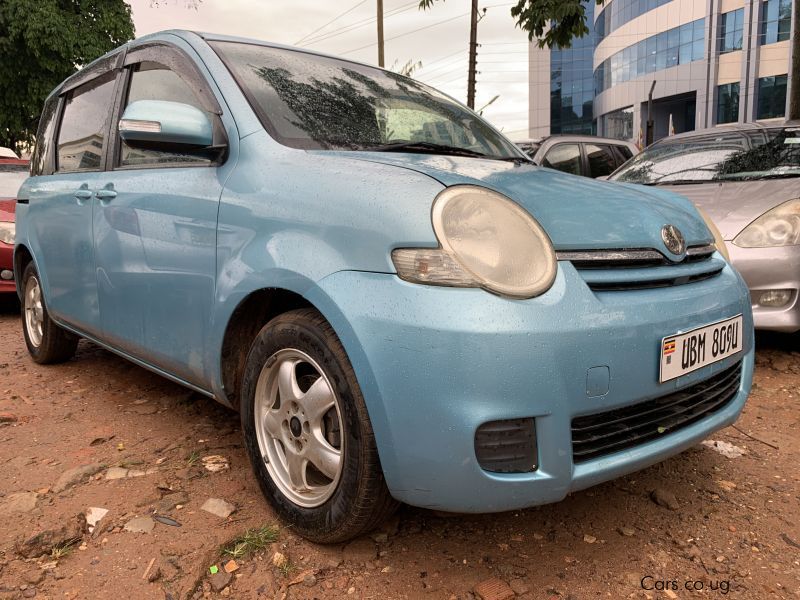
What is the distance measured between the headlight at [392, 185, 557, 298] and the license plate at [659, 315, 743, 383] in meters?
0.42

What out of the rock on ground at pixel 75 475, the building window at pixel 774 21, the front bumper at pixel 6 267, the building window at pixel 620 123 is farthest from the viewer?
the building window at pixel 620 123

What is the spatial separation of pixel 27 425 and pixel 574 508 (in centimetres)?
248

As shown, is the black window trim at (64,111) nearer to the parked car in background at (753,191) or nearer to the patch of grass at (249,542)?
the patch of grass at (249,542)

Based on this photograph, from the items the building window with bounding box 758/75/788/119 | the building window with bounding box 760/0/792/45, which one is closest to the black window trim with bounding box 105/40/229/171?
the building window with bounding box 760/0/792/45

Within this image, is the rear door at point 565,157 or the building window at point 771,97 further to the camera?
the building window at point 771,97

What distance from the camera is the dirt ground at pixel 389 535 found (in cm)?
173

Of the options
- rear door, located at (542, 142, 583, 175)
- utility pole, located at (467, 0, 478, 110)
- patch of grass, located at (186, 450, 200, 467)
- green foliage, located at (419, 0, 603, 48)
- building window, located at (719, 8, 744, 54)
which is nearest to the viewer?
patch of grass, located at (186, 450, 200, 467)

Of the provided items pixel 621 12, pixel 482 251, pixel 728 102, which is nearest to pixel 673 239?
pixel 482 251

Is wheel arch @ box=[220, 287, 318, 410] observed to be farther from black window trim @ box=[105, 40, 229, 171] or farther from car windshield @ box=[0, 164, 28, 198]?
car windshield @ box=[0, 164, 28, 198]

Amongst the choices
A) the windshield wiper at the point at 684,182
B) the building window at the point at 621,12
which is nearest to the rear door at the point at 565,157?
the windshield wiper at the point at 684,182

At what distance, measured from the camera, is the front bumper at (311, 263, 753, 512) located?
1470 millimetres

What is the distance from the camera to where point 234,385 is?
86.3 inches

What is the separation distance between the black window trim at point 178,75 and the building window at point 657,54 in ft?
141

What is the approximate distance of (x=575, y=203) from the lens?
Result: 1.85 meters
